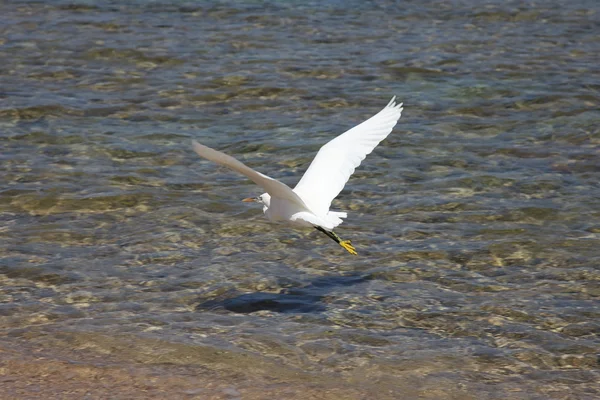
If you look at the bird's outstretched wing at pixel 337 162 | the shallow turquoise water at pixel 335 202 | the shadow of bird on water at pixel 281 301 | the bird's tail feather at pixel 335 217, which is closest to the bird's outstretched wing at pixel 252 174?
the bird's tail feather at pixel 335 217

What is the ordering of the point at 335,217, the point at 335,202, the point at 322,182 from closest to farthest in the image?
the point at 335,217
the point at 322,182
the point at 335,202

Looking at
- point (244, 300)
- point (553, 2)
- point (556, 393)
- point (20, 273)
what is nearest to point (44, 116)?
point (20, 273)

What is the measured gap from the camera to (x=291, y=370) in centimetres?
630

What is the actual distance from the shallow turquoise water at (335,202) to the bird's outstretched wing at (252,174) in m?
0.81

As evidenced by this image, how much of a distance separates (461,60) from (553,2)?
3.98m

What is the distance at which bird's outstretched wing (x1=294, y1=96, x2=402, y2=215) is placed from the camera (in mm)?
7746

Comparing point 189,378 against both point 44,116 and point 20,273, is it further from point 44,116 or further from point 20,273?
point 44,116

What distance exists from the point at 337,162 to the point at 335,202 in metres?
1.43

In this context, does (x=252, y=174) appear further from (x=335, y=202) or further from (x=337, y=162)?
(x=335, y=202)

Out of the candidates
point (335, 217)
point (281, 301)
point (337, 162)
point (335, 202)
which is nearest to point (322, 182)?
point (337, 162)

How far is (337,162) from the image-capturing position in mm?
8156

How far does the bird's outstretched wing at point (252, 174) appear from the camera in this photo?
601cm

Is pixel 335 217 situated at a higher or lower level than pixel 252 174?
lower

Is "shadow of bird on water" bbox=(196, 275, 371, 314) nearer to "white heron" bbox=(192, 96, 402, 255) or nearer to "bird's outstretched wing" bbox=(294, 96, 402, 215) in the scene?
"white heron" bbox=(192, 96, 402, 255)
